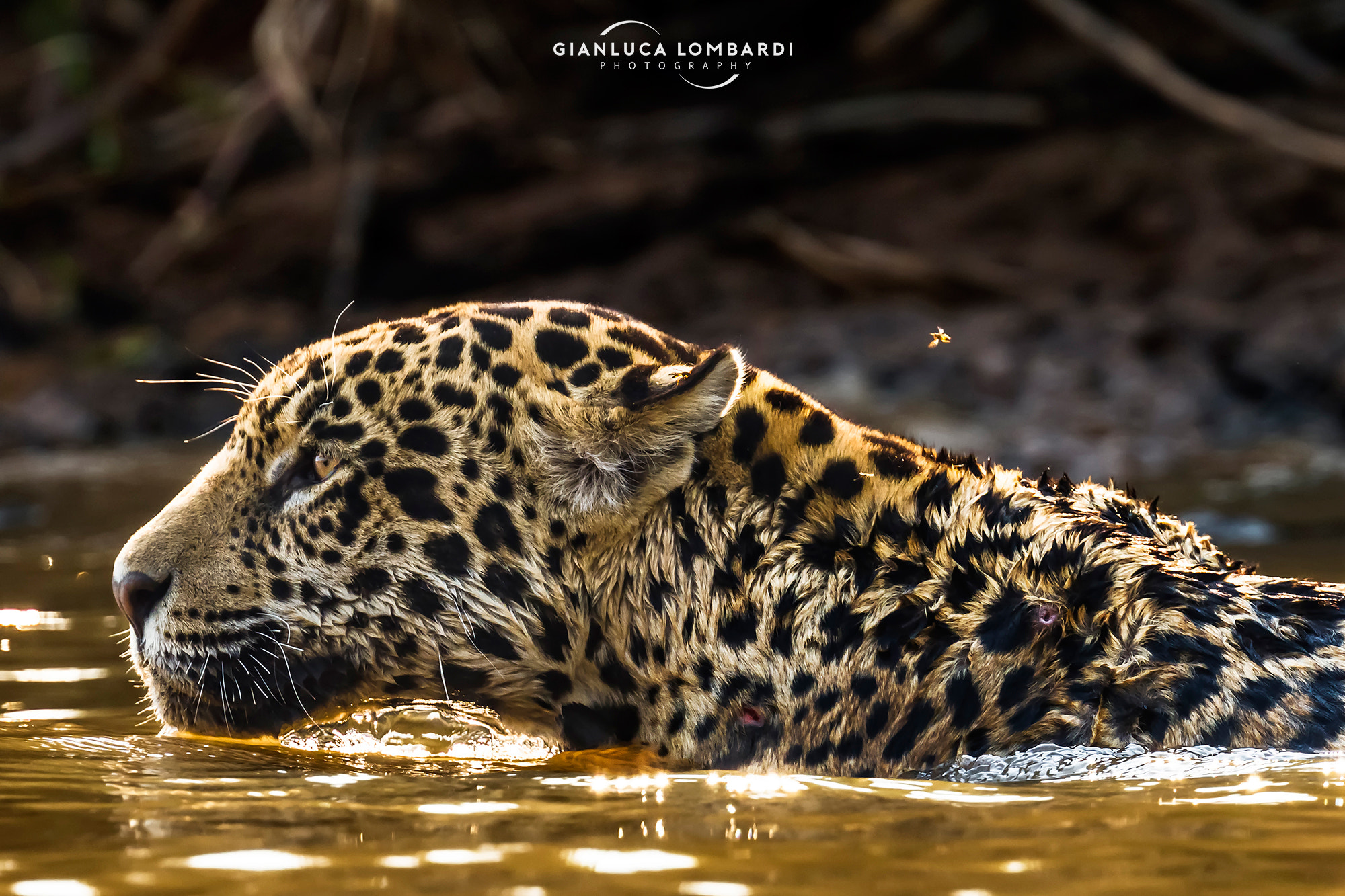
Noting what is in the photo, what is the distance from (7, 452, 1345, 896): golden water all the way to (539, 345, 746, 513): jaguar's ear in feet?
2.39

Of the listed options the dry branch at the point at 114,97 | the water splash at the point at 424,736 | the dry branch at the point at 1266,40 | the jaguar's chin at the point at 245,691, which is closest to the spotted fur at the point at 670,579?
the jaguar's chin at the point at 245,691

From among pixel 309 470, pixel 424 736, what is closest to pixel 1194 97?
pixel 424 736

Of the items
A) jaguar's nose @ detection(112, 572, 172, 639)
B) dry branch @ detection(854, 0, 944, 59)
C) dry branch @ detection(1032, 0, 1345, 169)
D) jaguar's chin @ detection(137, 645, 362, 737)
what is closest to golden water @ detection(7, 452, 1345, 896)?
jaguar's chin @ detection(137, 645, 362, 737)

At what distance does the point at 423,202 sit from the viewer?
625 inches

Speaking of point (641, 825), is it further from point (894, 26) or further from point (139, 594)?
point (894, 26)

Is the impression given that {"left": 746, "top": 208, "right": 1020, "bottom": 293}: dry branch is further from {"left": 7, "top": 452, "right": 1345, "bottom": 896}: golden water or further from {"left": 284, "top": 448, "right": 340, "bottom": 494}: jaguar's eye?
{"left": 7, "top": 452, "right": 1345, "bottom": 896}: golden water

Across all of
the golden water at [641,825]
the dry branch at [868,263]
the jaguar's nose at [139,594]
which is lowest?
the golden water at [641,825]

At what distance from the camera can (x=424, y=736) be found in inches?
197

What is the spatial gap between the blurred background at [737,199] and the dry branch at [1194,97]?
4 cm

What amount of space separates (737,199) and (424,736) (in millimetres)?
11017

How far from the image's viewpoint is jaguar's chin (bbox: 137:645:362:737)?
14.6 feet

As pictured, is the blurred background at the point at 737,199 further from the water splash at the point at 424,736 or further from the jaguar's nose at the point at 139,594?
the jaguar's nose at the point at 139,594

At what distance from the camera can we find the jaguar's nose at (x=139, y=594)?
439 centimetres

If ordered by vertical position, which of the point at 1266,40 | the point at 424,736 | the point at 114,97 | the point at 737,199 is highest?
the point at 114,97
